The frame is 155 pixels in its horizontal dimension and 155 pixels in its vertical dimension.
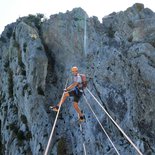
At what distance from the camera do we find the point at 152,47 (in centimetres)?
3052

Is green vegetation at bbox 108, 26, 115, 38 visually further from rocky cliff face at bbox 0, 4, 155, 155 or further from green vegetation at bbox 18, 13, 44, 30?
green vegetation at bbox 18, 13, 44, 30

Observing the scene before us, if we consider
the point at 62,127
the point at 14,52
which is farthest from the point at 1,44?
the point at 62,127

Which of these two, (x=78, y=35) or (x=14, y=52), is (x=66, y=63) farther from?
(x=14, y=52)

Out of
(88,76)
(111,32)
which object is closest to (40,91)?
(88,76)

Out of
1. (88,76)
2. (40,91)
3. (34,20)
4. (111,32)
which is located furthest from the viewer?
(34,20)

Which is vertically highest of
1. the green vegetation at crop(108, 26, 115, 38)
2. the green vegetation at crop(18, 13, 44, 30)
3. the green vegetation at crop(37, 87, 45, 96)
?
the green vegetation at crop(18, 13, 44, 30)

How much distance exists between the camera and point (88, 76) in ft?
110

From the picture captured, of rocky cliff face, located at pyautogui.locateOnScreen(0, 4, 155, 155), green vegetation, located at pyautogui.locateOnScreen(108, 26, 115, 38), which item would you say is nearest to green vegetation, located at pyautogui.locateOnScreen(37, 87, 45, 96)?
rocky cliff face, located at pyautogui.locateOnScreen(0, 4, 155, 155)

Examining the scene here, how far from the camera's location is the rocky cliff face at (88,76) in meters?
28.6

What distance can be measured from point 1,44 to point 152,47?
1073 inches

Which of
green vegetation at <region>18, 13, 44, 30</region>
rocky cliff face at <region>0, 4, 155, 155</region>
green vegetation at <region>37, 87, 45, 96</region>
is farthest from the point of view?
green vegetation at <region>18, 13, 44, 30</region>

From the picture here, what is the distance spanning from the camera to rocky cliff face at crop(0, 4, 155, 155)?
2856 cm

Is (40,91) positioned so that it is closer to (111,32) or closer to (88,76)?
(88,76)

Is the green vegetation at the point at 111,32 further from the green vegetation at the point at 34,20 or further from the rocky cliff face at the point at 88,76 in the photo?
the green vegetation at the point at 34,20
